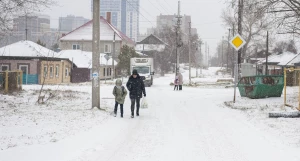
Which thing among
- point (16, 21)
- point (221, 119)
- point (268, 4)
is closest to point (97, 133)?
point (221, 119)

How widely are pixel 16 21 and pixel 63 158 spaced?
34.1ft

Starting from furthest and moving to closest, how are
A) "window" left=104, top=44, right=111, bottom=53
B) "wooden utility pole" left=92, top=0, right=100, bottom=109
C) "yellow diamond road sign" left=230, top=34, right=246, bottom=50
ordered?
"window" left=104, top=44, right=111, bottom=53, "yellow diamond road sign" left=230, top=34, right=246, bottom=50, "wooden utility pole" left=92, top=0, right=100, bottom=109

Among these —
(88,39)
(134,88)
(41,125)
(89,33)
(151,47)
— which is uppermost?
(89,33)

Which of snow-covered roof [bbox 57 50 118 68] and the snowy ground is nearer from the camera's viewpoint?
A: the snowy ground

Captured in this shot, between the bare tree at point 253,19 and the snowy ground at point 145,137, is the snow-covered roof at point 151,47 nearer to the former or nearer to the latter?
the bare tree at point 253,19

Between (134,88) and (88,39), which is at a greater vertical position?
(88,39)

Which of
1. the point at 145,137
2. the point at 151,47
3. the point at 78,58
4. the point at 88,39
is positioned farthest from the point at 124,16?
the point at 145,137

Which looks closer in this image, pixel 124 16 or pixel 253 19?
pixel 253 19

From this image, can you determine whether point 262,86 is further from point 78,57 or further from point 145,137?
point 78,57

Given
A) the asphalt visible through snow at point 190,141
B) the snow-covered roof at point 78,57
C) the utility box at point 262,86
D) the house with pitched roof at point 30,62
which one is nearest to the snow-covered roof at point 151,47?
the snow-covered roof at point 78,57

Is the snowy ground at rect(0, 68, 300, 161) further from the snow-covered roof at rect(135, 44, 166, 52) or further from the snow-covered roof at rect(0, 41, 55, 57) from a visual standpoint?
the snow-covered roof at rect(135, 44, 166, 52)

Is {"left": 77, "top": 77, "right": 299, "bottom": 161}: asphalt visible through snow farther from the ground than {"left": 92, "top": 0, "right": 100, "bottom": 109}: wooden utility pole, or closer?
closer

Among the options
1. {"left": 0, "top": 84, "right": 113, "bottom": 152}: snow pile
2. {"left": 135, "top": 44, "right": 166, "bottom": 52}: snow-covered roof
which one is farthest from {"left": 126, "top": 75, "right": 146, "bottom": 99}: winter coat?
{"left": 135, "top": 44, "right": 166, "bottom": 52}: snow-covered roof

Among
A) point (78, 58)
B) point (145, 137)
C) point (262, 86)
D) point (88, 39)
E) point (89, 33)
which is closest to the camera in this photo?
point (145, 137)
